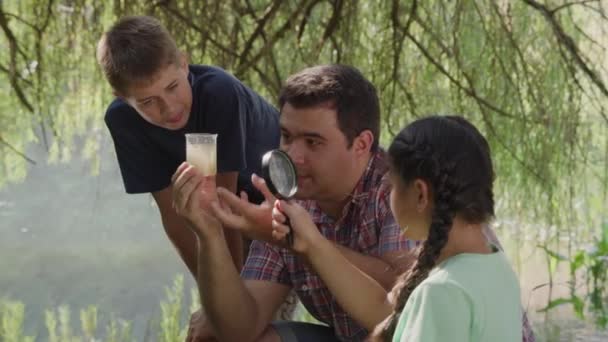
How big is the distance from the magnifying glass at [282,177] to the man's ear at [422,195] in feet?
0.95

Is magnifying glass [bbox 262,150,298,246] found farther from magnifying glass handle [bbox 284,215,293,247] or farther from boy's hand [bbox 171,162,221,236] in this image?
boy's hand [bbox 171,162,221,236]

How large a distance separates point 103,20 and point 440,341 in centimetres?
228

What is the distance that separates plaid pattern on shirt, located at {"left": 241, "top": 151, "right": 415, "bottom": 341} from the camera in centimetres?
226

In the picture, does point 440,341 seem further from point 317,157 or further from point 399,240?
point 317,157

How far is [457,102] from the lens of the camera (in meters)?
3.66

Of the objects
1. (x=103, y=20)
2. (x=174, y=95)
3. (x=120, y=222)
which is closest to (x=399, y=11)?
(x=103, y=20)

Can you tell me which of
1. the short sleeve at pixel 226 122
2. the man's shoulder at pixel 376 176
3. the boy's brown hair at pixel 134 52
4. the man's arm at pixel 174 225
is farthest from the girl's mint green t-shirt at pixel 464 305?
the man's arm at pixel 174 225

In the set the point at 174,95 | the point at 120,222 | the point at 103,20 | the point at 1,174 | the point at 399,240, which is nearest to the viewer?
the point at 399,240

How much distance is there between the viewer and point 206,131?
8.35ft

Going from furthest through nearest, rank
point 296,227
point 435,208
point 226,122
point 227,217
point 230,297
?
point 226,122, point 230,297, point 227,217, point 296,227, point 435,208

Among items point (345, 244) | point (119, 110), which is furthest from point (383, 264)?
point (119, 110)

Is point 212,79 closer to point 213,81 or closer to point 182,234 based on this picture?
point 213,81

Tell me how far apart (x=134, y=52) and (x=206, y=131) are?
0.79 feet

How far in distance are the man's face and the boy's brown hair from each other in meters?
0.32
